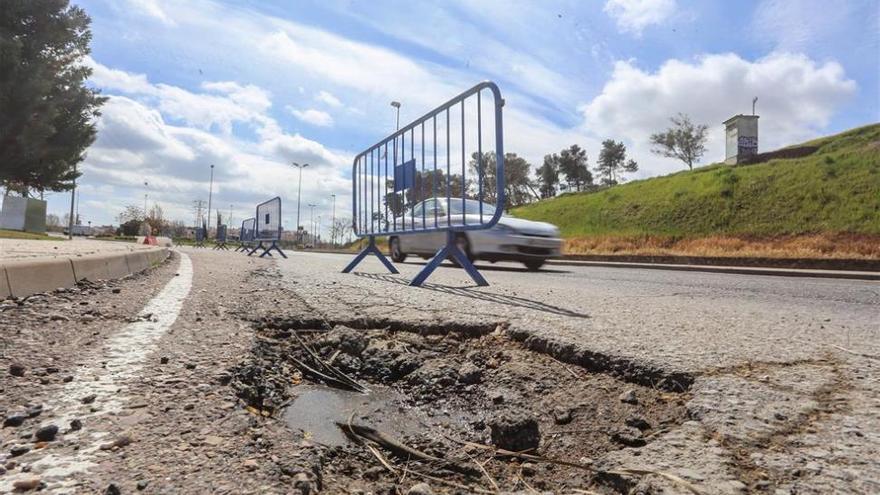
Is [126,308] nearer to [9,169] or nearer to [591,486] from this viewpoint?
[591,486]

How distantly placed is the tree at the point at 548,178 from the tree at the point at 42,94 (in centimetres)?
4772

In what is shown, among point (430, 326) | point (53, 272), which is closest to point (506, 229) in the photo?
point (430, 326)

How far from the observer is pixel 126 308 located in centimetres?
312

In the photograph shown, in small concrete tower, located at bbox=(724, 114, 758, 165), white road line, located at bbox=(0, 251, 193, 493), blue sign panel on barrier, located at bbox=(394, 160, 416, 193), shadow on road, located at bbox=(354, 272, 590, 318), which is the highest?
small concrete tower, located at bbox=(724, 114, 758, 165)

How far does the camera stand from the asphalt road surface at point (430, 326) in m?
1.07

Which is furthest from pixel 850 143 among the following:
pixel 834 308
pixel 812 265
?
pixel 834 308

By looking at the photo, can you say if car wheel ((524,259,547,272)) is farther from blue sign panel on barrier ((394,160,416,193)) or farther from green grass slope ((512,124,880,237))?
green grass slope ((512,124,880,237))

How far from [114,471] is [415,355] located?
1363 mm

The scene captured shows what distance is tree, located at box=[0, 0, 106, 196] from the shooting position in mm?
16500

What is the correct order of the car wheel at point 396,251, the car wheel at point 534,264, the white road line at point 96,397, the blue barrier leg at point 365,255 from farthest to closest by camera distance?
the car wheel at point 396,251
the car wheel at point 534,264
the blue barrier leg at point 365,255
the white road line at point 96,397

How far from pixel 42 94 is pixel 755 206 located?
27128 mm

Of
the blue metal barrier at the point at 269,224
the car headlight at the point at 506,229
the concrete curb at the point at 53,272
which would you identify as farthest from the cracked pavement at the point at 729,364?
the blue metal barrier at the point at 269,224

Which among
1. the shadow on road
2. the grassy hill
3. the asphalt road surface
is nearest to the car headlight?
the shadow on road

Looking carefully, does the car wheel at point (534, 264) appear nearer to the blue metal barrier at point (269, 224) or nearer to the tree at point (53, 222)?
the blue metal barrier at point (269, 224)
